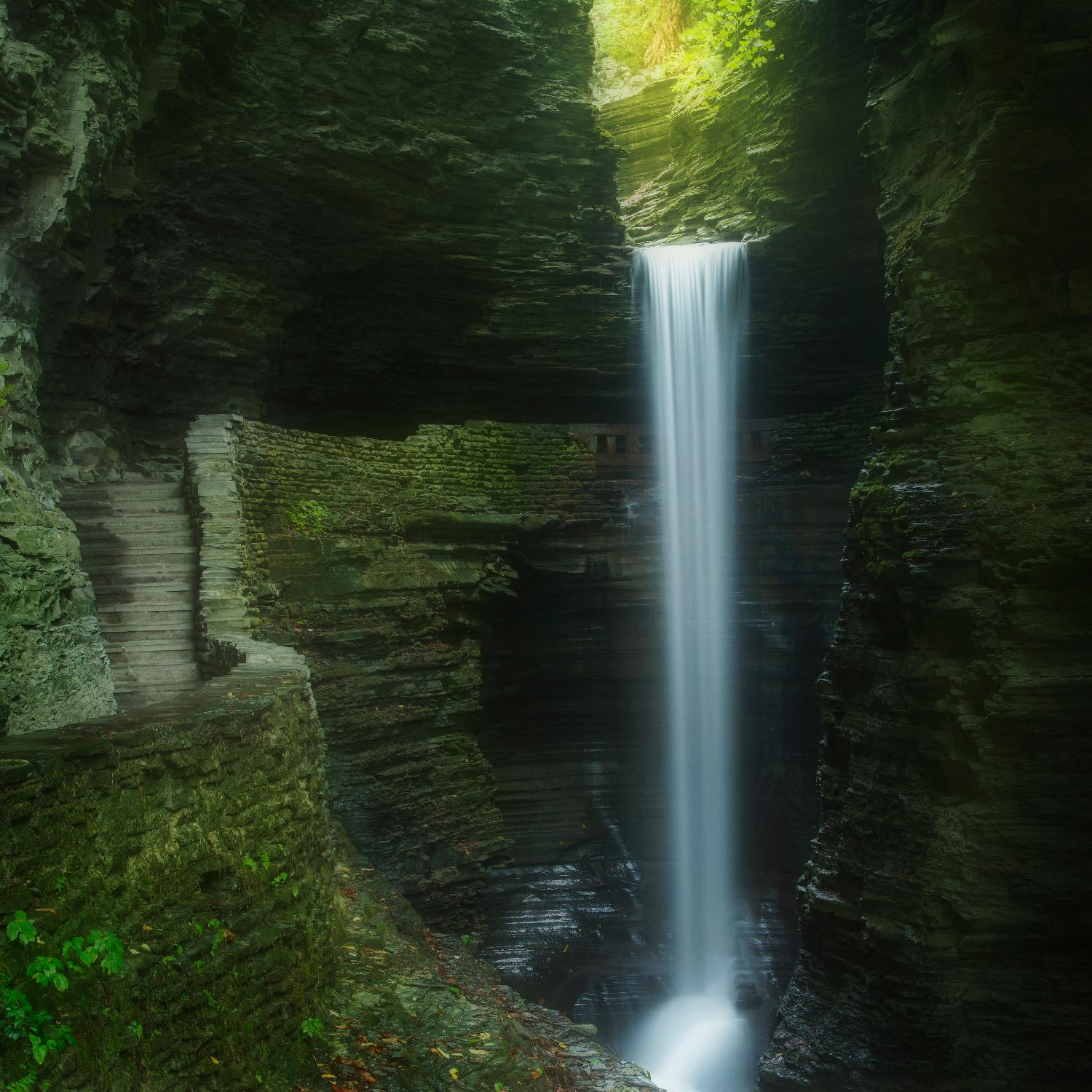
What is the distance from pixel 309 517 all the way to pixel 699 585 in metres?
6.46

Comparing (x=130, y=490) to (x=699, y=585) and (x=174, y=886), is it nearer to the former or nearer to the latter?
(x=174, y=886)

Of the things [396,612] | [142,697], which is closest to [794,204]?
[396,612]

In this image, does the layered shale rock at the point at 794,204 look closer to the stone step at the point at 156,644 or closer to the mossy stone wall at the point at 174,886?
the stone step at the point at 156,644

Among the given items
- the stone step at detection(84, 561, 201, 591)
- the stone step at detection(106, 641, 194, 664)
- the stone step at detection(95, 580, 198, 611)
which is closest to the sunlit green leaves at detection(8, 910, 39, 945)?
the stone step at detection(106, 641, 194, 664)

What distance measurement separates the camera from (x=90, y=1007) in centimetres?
378

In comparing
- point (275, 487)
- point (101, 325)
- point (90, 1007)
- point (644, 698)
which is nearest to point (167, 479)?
point (275, 487)

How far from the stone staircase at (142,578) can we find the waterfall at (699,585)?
7510 mm

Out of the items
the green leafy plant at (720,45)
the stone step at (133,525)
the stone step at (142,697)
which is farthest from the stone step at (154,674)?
the green leafy plant at (720,45)

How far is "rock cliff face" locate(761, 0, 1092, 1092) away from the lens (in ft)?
26.4

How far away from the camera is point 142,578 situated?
34.9ft

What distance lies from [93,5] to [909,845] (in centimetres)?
1253

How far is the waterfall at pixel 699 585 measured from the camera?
13492mm

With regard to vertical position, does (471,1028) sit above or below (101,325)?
below

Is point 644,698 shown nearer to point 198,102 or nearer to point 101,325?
point 101,325
